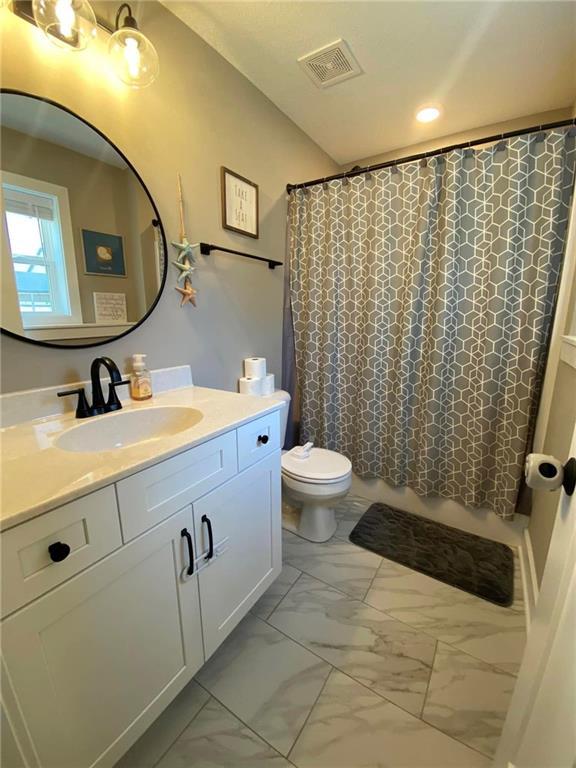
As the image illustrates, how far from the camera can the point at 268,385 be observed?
186 cm

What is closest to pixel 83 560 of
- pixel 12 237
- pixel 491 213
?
pixel 12 237

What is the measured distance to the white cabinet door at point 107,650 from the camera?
0.59m

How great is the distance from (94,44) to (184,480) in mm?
1449

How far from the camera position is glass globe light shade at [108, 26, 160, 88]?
3.28 feet

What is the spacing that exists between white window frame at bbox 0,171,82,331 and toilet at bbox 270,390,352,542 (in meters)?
1.02

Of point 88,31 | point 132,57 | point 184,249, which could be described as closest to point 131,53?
point 132,57

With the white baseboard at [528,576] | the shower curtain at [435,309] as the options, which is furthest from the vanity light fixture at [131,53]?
the white baseboard at [528,576]

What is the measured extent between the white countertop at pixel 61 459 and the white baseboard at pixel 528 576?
4.52 ft

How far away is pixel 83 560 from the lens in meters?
0.65

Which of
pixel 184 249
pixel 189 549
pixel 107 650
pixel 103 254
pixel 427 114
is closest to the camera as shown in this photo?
pixel 107 650

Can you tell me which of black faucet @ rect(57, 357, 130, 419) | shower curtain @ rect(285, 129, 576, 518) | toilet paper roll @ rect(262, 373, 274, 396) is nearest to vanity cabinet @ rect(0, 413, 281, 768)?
black faucet @ rect(57, 357, 130, 419)

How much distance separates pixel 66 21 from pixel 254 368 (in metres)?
1.37

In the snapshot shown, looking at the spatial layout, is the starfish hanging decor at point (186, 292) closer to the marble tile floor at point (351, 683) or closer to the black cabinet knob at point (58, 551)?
the black cabinet knob at point (58, 551)

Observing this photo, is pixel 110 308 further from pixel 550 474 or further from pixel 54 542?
pixel 550 474
